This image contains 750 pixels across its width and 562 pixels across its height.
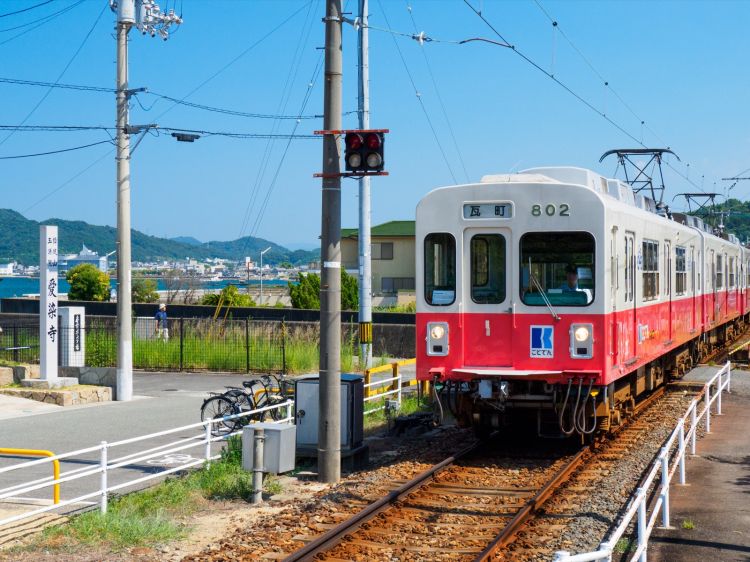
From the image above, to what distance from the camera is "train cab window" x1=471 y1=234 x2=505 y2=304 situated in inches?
493

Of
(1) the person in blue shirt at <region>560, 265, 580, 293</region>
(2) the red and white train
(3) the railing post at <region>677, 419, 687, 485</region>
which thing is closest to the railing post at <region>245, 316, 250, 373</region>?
(2) the red and white train

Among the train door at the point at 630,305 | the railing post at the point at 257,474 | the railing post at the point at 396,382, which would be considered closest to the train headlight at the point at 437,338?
the train door at the point at 630,305

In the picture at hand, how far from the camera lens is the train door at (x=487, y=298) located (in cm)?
1241

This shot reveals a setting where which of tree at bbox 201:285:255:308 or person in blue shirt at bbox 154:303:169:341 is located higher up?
tree at bbox 201:285:255:308

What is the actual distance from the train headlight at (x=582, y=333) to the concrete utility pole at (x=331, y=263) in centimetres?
297

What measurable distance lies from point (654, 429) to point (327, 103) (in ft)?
24.1

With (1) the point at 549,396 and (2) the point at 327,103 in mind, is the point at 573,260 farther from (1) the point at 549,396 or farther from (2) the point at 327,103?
(2) the point at 327,103

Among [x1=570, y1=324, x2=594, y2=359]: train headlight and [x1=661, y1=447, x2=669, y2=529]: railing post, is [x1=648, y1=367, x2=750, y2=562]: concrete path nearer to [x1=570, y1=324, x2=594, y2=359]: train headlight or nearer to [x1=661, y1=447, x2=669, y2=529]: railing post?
[x1=661, y1=447, x2=669, y2=529]: railing post

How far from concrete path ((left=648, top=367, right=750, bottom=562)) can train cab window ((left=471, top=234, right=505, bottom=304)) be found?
3.16m

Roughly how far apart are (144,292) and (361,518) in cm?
4517

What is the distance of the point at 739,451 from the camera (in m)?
12.7

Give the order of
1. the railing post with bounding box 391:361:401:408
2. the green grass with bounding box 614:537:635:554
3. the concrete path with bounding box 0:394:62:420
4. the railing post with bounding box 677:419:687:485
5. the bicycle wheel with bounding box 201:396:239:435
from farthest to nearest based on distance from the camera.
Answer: the concrete path with bounding box 0:394:62:420 → the railing post with bounding box 391:361:401:408 → the bicycle wheel with bounding box 201:396:239:435 → the railing post with bounding box 677:419:687:485 → the green grass with bounding box 614:537:635:554

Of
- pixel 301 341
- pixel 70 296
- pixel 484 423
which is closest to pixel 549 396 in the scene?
pixel 484 423

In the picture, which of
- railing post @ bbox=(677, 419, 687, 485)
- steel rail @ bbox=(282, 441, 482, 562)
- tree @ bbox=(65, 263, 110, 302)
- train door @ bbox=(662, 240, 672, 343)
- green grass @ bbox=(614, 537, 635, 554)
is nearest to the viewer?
green grass @ bbox=(614, 537, 635, 554)
